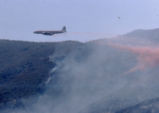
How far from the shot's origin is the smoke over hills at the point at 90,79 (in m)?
34.7

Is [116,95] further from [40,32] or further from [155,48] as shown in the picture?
[40,32]

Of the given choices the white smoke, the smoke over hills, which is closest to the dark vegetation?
the smoke over hills

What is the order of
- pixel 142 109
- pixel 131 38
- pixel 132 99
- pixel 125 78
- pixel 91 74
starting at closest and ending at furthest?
pixel 142 109, pixel 132 99, pixel 125 78, pixel 91 74, pixel 131 38

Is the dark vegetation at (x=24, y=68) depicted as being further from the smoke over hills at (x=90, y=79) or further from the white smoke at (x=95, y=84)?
the white smoke at (x=95, y=84)

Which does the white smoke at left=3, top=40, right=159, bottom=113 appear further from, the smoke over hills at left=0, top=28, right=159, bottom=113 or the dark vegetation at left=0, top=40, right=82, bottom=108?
the dark vegetation at left=0, top=40, right=82, bottom=108

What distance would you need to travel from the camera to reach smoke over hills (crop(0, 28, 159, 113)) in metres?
34.7

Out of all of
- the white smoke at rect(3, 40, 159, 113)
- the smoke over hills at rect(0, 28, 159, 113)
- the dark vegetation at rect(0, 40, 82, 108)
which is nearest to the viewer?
the white smoke at rect(3, 40, 159, 113)

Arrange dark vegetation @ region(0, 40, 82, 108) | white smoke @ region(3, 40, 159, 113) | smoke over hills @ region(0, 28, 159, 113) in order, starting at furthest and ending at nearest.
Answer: dark vegetation @ region(0, 40, 82, 108)
smoke over hills @ region(0, 28, 159, 113)
white smoke @ region(3, 40, 159, 113)

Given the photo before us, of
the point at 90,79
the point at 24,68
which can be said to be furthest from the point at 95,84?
the point at 24,68

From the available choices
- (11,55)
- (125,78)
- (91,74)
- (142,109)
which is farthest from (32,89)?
(11,55)

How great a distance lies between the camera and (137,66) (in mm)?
42125

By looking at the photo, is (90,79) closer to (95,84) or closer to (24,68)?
(95,84)

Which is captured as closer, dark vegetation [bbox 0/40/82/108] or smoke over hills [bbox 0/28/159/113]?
smoke over hills [bbox 0/28/159/113]

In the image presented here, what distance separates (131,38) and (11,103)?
24.6 m
